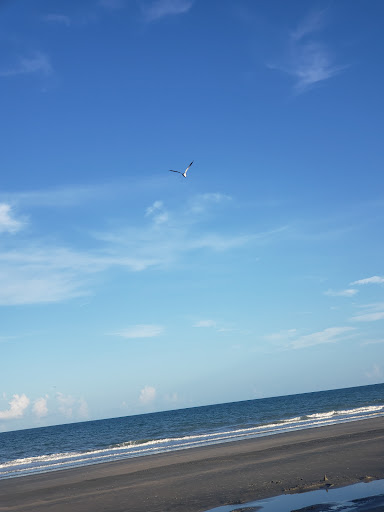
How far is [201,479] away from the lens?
17.9 m

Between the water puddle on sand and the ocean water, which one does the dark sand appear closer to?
the water puddle on sand

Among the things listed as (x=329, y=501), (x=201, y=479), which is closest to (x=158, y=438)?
(x=201, y=479)

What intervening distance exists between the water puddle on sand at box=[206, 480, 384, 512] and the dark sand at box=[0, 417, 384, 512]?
72cm

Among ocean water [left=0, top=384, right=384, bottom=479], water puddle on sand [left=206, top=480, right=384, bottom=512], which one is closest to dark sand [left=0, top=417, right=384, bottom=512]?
water puddle on sand [left=206, top=480, right=384, bottom=512]

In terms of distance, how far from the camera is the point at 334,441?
25500 millimetres

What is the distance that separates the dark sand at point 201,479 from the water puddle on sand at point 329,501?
0.72m

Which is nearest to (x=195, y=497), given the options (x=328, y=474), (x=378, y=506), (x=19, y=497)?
(x=328, y=474)

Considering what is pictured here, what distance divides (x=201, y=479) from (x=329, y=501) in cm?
697

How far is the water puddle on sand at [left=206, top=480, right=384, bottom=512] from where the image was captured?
37.0ft

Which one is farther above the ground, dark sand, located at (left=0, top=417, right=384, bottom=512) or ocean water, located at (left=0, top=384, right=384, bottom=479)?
dark sand, located at (left=0, top=417, right=384, bottom=512)

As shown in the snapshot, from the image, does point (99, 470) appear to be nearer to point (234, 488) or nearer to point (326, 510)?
point (234, 488)

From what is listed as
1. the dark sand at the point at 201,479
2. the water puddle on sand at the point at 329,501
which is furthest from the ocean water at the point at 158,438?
the water puddle on sand at the point at 329,501

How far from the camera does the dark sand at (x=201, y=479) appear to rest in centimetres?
1469

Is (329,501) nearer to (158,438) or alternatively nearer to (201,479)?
(201,479)
